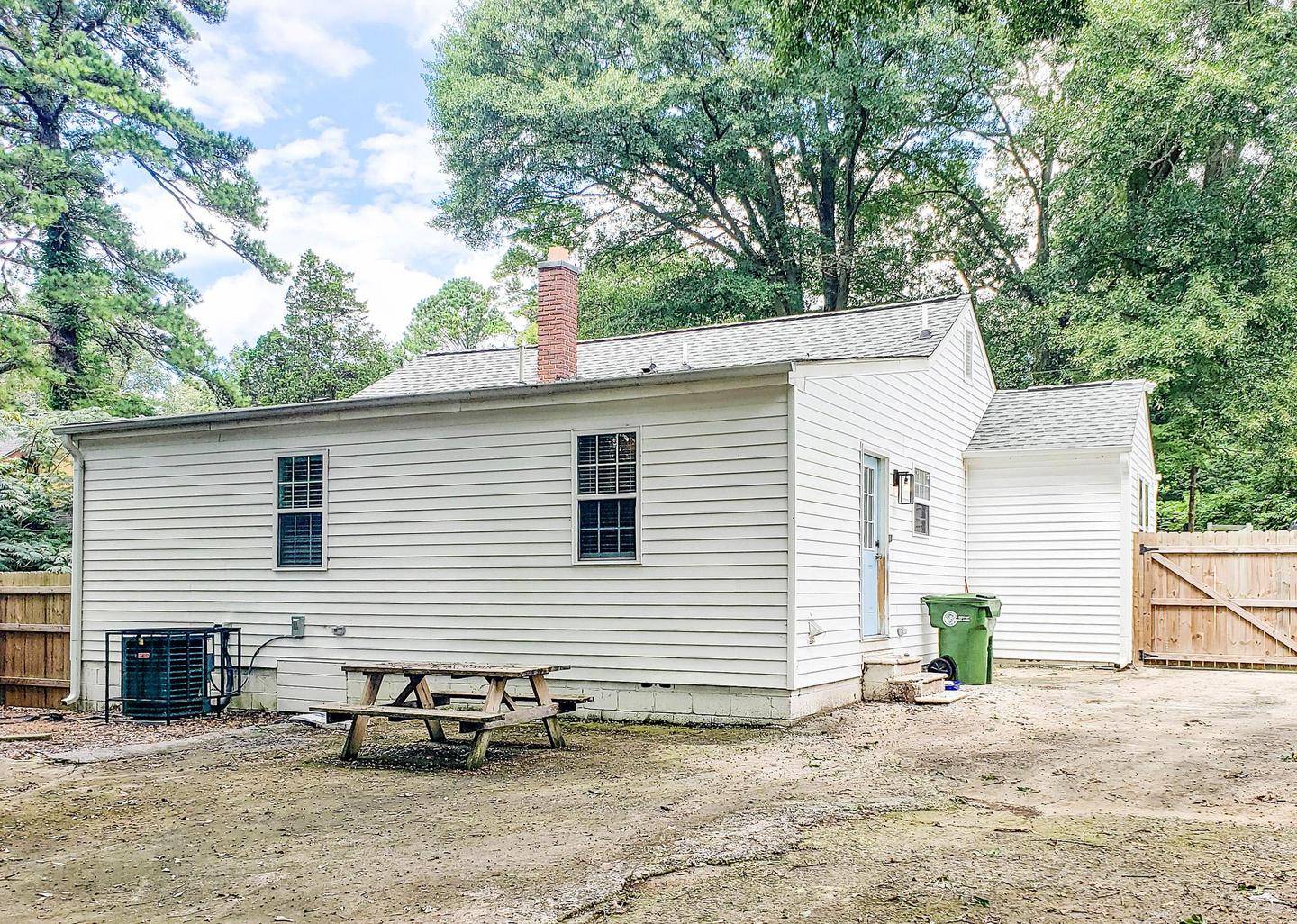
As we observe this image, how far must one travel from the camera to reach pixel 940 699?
1040cm

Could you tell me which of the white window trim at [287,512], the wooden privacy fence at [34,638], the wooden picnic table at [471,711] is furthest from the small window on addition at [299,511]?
the wooden picnic table at [471,711]

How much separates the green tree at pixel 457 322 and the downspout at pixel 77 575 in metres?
28.7

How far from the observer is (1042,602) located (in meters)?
14.2

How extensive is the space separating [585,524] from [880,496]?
347cm

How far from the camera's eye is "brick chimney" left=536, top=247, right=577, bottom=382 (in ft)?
42.1

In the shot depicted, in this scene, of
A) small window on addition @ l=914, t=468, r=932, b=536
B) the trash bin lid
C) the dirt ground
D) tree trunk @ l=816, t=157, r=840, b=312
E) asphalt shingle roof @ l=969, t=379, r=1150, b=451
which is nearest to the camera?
the dirt ground

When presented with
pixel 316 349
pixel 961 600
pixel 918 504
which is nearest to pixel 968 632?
pixel 961 600

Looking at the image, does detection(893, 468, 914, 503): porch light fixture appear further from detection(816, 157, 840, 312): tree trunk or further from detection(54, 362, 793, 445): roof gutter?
detection(816, 157, 840, 312): tree trunk

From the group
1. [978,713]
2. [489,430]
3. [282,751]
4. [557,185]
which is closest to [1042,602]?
[978,713]

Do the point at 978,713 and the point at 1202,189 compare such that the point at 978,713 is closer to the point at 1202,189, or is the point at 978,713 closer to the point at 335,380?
the point at 1202,189

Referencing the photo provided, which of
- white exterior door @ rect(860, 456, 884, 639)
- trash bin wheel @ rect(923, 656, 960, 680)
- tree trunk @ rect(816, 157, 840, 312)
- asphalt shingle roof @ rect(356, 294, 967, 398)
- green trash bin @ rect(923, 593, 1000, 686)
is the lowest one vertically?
trash bin wheel @ rect(923, 656, 960, 680)

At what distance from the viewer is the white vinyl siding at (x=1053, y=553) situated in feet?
45.2

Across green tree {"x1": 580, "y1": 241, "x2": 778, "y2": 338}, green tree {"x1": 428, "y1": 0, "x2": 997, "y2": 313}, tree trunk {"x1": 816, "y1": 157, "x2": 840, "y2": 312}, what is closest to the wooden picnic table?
green tree {"x1": 428, "y1": 0, "x2": 997, "y2": 313}

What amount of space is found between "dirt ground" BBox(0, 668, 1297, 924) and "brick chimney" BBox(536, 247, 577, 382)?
5.04m
